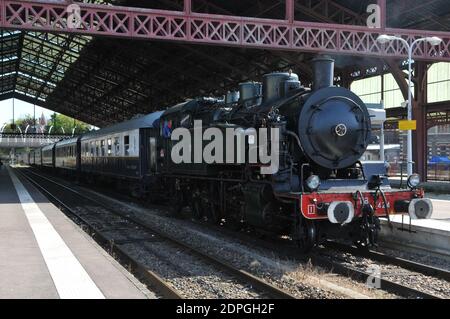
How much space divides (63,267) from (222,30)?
12607 mm

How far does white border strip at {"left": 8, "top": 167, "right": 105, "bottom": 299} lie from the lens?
5.46 meters

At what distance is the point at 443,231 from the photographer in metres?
9.07

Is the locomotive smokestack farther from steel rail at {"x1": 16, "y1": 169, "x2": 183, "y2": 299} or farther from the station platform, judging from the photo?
the station platform

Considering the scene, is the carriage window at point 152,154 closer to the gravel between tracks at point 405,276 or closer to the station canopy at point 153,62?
the station canopy at point 153,62

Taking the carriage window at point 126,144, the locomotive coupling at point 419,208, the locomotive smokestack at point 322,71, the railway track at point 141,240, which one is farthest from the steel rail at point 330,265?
the carriage window at point 126,144

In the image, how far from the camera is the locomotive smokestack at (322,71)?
9117 millimetres

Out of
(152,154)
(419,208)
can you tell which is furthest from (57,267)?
(152,154)

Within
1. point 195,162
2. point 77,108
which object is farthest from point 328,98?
point 77,108

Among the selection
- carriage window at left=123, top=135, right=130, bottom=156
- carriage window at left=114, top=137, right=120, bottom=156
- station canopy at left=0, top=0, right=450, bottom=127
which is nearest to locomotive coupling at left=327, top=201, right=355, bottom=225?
station canopy at left=0, top=0, right=450, bottom=127

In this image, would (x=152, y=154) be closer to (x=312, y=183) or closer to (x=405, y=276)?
(x=312, y=183)

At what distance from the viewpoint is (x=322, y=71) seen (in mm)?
9227

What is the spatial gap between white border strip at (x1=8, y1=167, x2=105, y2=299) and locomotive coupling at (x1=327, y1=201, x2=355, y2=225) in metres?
3.82
